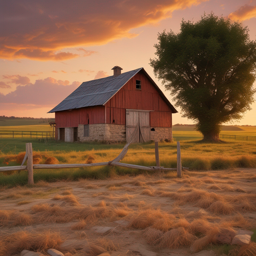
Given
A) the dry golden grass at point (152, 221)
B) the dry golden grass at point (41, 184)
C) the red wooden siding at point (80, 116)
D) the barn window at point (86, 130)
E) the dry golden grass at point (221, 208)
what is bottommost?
the dry golden grass at point (41, 184)

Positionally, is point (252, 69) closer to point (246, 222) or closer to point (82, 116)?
point (82, 116)

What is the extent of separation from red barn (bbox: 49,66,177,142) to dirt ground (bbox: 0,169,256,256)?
75.1 feet

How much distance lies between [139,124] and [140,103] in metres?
2.49

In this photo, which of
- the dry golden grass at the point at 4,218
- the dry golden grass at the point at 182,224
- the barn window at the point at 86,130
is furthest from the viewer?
the barn window at the point at 86,130

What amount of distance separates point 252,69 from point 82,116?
21676 mm

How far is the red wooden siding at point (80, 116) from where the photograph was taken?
32281 mm

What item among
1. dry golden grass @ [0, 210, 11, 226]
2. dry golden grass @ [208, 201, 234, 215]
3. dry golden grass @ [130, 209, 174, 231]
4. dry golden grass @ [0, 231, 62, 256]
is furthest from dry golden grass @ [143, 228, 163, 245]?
dry golden grass @ [0, 210, 11, 226]

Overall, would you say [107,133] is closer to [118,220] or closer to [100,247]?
[118,220]

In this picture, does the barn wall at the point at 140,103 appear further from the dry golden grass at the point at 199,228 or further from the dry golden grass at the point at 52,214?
the dry golden grass at the point at 199,228

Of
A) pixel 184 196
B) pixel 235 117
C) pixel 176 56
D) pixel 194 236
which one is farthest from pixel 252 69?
pixel 194 236

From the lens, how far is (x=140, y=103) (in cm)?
3450

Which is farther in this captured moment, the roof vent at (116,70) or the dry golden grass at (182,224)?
the roof vent at (116,70)

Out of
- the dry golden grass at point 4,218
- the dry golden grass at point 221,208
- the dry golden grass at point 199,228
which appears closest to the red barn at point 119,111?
the dry golden grass at point 221,208

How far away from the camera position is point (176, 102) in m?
38.5
